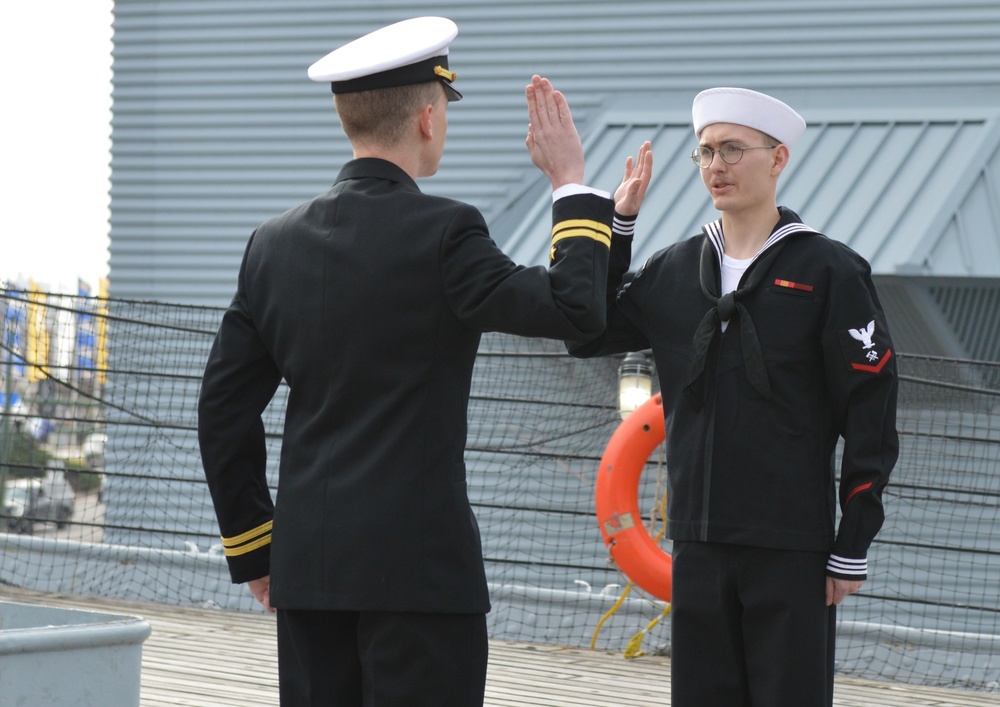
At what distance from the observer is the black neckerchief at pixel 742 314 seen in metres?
2.63

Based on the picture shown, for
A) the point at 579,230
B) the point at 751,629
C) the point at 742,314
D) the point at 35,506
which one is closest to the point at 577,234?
the point at 579,230

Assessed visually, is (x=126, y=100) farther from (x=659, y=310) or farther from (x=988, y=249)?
(x=659, y=310)

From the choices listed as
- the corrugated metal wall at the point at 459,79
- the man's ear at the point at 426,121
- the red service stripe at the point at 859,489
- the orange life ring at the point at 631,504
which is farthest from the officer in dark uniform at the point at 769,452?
the corrugated metal wall at the point at 459,79

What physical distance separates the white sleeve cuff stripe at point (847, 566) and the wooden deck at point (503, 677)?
230 cm

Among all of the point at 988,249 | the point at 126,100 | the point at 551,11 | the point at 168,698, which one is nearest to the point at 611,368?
the point at 988,249

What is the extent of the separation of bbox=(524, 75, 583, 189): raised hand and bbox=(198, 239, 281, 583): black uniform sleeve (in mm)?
606

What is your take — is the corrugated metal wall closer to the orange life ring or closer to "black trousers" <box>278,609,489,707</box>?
the orange life ring

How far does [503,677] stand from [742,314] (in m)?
2.91

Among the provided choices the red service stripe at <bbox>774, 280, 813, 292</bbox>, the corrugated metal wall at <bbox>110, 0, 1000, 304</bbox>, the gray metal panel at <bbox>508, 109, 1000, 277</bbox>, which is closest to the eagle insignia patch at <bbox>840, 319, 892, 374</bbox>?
the red service stripe at <bbox>774, 280, 813, 292</bbox>

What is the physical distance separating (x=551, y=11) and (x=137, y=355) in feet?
14.4

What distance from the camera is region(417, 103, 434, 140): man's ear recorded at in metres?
2.23

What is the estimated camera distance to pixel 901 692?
5.21 metres

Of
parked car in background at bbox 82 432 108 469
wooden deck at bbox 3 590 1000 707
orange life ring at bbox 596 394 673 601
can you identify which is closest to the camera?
wooden deck at bbox 3 590 1000 707

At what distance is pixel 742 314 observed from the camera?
8.73ft
